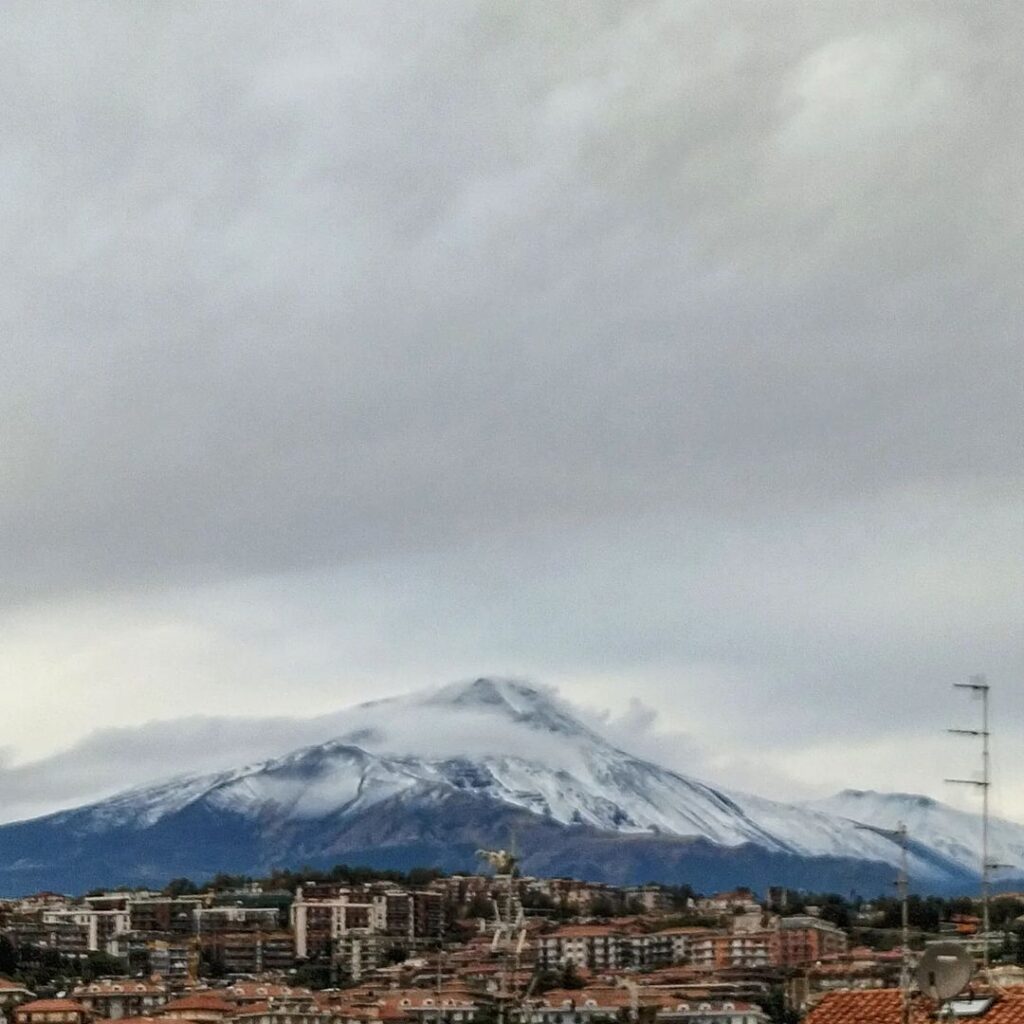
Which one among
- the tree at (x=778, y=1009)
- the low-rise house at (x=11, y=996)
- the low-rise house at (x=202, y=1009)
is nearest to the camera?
the low-rise house at (x=202, y=1009)

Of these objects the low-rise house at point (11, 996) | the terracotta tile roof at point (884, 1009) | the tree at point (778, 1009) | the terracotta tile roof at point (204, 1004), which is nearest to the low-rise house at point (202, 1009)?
the terracotta tile roof at point (204, 1004)

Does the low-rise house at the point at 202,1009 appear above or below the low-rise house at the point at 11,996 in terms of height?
below

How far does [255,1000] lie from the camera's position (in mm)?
168000

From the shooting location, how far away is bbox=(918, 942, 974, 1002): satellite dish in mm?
28594

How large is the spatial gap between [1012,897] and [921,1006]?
400ft

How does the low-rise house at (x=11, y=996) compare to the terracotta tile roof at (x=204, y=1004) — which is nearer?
the low-rise house at (x=11, y=996)

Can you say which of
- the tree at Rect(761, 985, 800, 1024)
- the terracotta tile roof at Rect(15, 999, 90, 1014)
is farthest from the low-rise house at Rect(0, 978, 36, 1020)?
the tree at Rect(761, 985, 800, 1024)

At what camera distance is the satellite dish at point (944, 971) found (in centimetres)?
Result: 2859

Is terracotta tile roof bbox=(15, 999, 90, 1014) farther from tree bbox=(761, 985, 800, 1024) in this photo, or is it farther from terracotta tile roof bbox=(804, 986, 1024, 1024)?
terracotta tile roof bbox=(804, 986, 1024, 1024)

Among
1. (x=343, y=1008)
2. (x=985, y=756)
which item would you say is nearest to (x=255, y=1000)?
(x=343, y=1008)

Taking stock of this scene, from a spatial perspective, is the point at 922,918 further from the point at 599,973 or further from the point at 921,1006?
the point at 921,1006

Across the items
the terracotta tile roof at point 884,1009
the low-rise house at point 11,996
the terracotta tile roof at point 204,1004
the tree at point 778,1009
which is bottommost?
the tree at point 778,1009

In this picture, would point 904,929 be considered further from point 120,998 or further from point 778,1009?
point 120,998

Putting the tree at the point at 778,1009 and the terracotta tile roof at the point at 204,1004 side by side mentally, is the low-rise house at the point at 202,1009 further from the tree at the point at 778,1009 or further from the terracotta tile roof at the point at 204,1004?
the tree at the point at 778,1009
